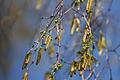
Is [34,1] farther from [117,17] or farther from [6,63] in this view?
[6,63]

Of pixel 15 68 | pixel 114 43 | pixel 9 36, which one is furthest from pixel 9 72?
pixel 114 43

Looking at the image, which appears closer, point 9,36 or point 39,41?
point 39,41

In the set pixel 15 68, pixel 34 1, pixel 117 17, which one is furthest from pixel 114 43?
pixel 15 68

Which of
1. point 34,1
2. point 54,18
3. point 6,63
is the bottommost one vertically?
point 54,18

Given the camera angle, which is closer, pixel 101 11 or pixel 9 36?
pixel 101 11

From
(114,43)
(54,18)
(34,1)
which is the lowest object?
(54,18)

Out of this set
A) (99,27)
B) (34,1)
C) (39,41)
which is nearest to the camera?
(39,41)

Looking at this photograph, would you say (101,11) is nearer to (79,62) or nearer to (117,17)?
(117,17)

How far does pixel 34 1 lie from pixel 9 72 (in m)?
0.97

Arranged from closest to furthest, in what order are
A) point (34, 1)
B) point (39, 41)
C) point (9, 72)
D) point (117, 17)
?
point (39, 41)
point (117, 17)
point (34, 1)
point (9, 72)

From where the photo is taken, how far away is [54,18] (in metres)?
1.12

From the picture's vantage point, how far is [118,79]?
210cm

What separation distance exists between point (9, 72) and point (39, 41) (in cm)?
240

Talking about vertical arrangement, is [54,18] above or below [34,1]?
below
